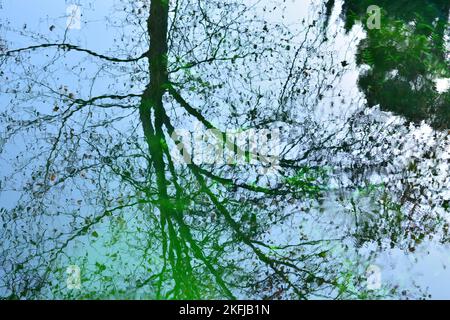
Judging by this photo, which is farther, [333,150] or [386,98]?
[386,98]

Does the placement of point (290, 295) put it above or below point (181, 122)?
below

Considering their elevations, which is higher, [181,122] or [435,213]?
[181,122]

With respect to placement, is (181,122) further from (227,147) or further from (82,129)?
(82,129)

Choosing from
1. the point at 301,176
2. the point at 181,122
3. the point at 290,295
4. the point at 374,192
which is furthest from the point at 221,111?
the point at 290,295

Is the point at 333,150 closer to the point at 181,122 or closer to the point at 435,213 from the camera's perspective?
the point at 435,213
